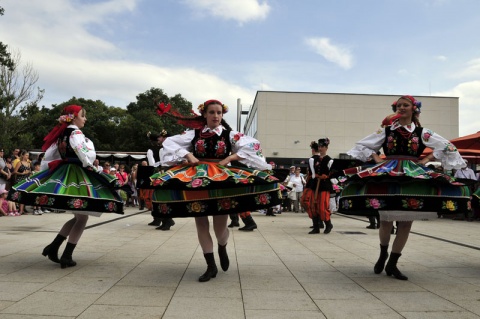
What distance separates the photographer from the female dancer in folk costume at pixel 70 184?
4.38m

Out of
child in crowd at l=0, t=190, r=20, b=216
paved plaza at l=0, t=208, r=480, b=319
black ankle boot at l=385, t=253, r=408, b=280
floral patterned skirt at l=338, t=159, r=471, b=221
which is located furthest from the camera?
child in crowd at l=0, t=190, r=20, b=216

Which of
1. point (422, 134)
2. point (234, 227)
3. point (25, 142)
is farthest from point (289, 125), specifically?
point (422, 134)

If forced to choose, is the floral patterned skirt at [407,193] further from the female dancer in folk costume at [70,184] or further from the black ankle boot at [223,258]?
the female dancer in folk costume at [70,184]

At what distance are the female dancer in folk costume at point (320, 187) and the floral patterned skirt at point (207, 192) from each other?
185 inches

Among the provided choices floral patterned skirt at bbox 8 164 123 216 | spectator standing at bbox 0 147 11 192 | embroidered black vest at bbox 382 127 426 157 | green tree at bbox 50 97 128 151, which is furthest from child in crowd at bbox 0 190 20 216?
green tree at bbox 50 97 128 151

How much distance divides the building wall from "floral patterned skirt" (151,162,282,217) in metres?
31.9

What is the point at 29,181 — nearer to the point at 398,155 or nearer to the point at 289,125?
the point at 398,155

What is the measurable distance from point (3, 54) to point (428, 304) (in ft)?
66.5

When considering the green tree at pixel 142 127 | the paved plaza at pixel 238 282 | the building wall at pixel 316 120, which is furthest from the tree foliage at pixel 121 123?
the paved plaza at pixel 238 282

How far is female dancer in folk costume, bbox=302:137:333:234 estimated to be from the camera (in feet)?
28.2

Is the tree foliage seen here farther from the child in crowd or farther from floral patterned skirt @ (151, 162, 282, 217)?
floral patterned skirt @ (151, 162, 282, 217)

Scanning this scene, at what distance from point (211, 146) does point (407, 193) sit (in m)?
1.87

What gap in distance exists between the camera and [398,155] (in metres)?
4.45

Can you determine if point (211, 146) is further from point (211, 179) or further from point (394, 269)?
point (394, 269)
